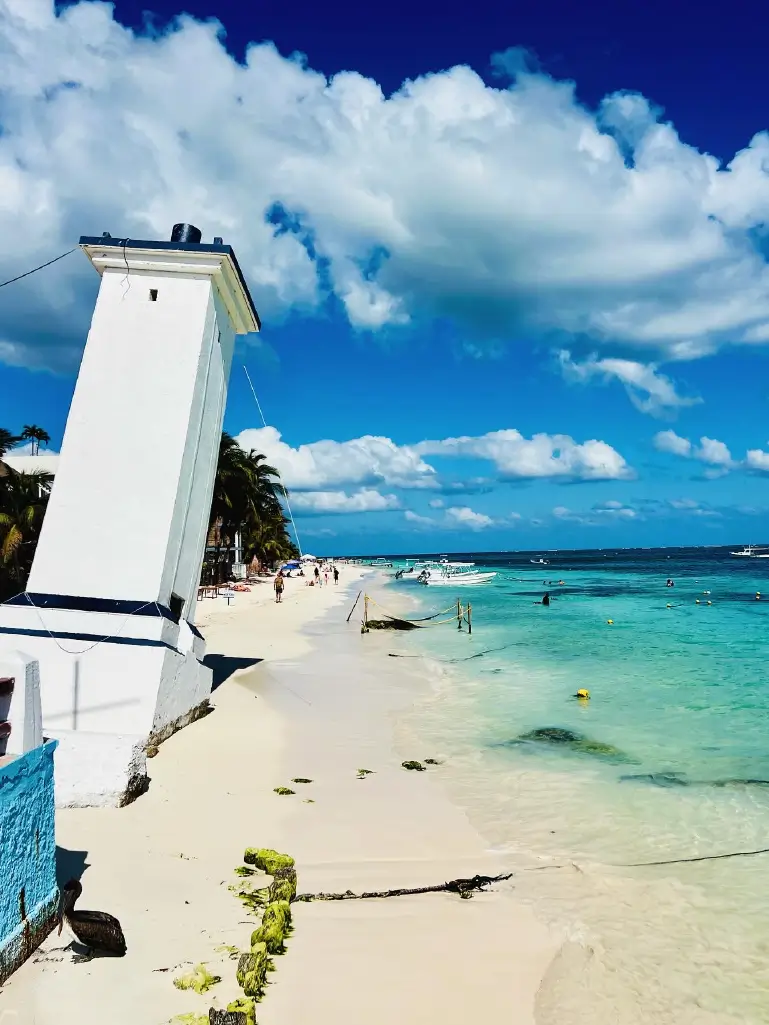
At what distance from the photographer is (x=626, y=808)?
7527 millimetres

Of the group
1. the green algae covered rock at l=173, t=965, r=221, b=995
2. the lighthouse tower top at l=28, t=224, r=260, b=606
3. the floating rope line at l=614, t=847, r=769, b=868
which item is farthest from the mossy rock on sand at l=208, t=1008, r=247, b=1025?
the lighthouse tower top at l=28, t=224, r=260, b=606

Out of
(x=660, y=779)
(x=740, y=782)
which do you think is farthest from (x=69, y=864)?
(x=740, y=782)

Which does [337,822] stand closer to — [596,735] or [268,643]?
[596,735]

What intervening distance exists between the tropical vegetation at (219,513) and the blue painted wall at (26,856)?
15.4 meters

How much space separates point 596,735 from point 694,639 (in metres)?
16.3

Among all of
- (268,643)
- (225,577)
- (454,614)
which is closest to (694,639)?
(454,614)

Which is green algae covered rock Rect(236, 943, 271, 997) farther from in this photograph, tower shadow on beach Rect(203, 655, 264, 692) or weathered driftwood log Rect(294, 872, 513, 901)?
tower shadow on beach Rect(203, 655, 264, 692)

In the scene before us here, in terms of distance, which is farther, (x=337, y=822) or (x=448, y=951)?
(x=337, y=822)

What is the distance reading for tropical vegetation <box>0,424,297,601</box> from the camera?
2052 cm

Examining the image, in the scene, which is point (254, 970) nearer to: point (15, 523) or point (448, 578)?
point (15, 523)

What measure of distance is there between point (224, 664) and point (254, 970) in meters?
11.1

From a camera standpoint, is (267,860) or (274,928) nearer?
(274,928)

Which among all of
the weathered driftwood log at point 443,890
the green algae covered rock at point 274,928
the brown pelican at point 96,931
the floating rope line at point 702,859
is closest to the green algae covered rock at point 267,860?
the weathered driftwood log at point 443,890

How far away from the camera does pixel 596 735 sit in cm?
1070
